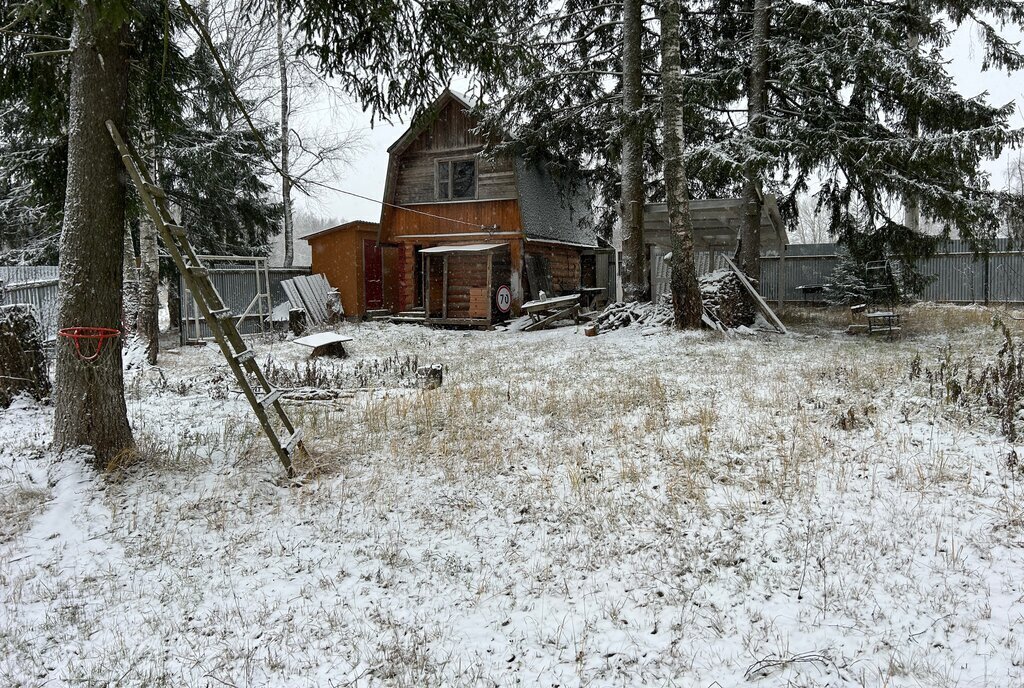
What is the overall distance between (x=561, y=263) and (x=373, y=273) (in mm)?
6628

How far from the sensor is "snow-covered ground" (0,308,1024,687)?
298 cm

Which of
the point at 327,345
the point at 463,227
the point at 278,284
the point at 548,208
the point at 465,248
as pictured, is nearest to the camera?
the point at 327,345

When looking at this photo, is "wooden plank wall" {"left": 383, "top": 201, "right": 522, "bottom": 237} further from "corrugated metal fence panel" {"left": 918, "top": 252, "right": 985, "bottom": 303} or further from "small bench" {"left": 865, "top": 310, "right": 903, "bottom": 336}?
"corrugated metal fence panel" {"left": 918, "top": 252, "right": 985, "bottom": 303}

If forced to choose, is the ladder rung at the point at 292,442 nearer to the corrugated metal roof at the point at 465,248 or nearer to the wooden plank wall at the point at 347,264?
the corrugated metal roof at the point at 465,248

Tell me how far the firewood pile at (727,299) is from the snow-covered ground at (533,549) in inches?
229

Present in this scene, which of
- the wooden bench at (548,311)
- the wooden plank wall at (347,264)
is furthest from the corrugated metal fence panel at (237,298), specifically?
the wooden bench at (548,311)

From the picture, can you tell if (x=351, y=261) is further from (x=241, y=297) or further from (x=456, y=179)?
(x=456, y=179)

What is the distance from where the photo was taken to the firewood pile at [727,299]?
12.8 m

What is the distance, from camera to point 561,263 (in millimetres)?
21875

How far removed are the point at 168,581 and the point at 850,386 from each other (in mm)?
7289

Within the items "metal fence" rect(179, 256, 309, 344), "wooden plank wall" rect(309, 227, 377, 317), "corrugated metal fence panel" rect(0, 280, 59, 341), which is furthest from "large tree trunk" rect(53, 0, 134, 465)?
"wooden plank wall" rect(309, 227, 377, 317)

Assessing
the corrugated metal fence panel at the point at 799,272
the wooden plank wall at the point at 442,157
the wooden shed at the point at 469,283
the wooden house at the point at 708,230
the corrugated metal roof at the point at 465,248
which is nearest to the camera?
the wooden house at the point at 708,230

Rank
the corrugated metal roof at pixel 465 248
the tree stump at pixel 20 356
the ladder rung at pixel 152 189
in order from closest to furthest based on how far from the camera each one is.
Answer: the ladder rung at pixel 152 189
the tree stump at pixel 20 356
the corrugated metal roof at pixel 465 248

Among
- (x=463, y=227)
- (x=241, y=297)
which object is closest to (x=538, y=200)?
(x=463, y=227)
